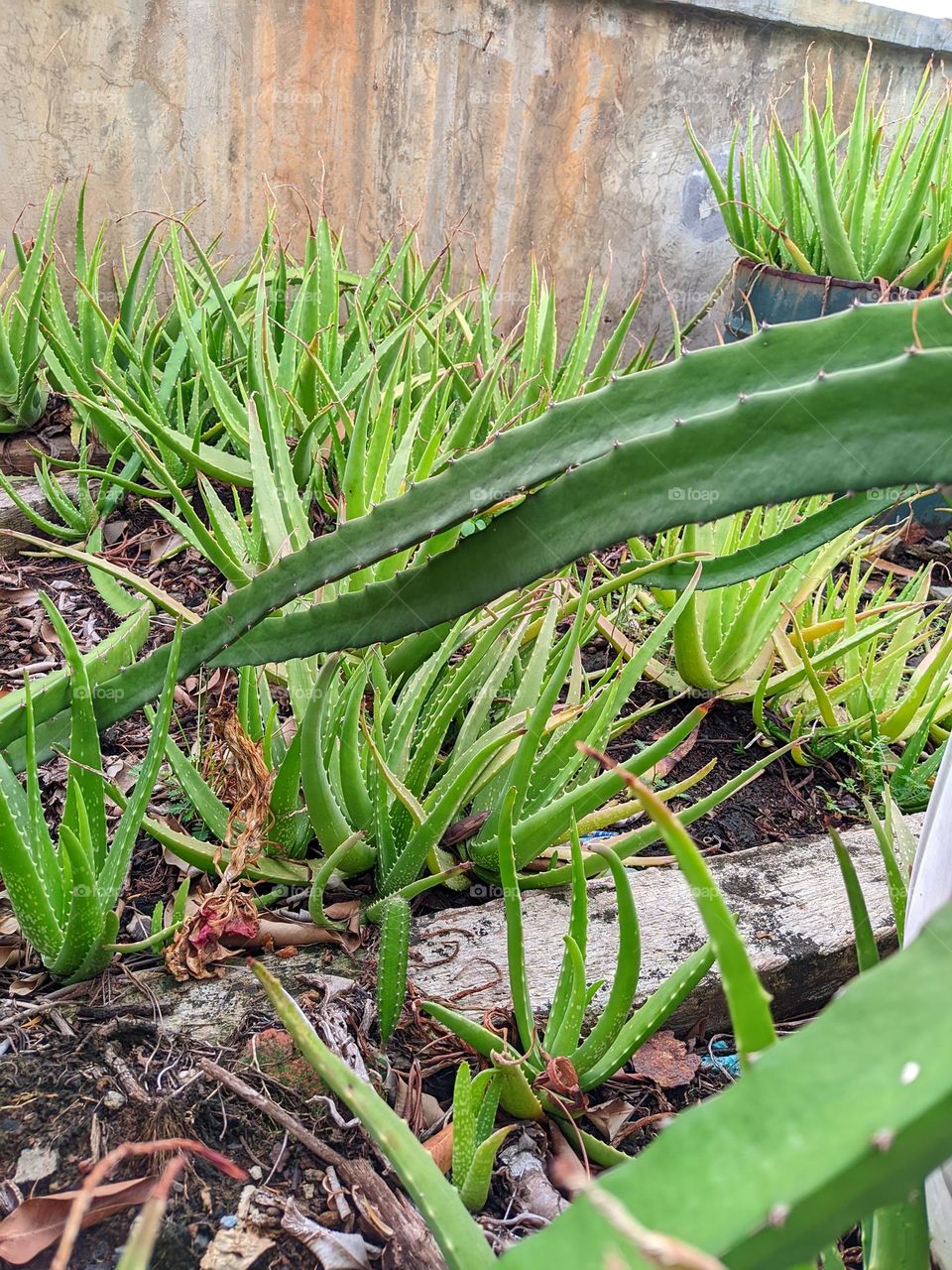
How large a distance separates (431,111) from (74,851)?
2.71 metres

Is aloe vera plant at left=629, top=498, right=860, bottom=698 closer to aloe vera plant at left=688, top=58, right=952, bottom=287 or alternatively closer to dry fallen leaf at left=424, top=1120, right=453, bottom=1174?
dry fallen leaf at left=424, top=1120, right=453, bottom=1174

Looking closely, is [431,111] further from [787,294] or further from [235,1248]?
[235,1248]

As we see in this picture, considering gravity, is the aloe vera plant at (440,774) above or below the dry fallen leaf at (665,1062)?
above

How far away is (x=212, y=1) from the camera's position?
2496 mm

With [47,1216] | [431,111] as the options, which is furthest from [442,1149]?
[431,111]

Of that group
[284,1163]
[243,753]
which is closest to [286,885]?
[243,753]

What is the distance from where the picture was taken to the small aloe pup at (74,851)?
2.58ft

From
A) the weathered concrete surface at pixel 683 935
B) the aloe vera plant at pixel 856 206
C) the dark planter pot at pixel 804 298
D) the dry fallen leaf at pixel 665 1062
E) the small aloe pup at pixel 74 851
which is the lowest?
the dry fallen leaf at pixel 665 1062

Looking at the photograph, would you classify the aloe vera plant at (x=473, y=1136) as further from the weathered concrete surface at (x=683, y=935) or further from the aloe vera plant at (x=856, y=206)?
the aloe vera plant at (x=856, y=206)

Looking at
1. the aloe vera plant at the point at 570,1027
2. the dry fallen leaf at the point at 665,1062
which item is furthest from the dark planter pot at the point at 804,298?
the aloe vera plant at the point at 570,1027

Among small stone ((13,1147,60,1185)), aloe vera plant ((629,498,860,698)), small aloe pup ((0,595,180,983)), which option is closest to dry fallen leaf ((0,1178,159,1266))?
small stone ((13,1147,60,1185))

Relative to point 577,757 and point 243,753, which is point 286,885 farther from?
point 577,757

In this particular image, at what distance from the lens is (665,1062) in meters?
0.93

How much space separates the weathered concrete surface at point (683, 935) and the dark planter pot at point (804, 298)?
4.39 feet
